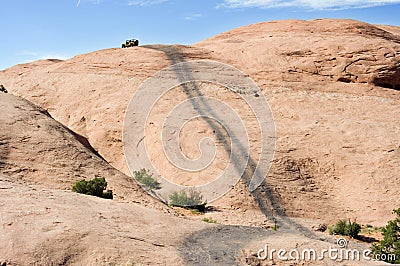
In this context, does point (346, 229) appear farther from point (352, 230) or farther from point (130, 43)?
point (130, 43)

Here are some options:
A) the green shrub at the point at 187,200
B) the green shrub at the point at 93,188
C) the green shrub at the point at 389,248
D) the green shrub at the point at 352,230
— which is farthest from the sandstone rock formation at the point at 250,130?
the green shrub at the point at 389,248

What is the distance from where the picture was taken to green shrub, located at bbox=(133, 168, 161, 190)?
42.8 feet

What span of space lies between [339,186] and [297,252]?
8.57m

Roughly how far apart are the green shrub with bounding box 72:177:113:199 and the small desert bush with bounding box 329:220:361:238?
5939 millimetres

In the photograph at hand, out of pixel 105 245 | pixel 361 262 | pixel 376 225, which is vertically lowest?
pixel 376 225

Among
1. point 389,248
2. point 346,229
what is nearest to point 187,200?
point 346,229

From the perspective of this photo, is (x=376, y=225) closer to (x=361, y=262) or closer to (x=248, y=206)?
(x=248, y=206)

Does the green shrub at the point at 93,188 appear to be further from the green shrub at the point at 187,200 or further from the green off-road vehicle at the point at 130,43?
the green off-road vehicle at the point at 130,43

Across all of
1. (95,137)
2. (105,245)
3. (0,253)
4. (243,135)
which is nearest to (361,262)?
(105,245)

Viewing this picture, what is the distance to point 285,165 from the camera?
1434cm

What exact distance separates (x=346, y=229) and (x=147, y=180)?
5.70 metres

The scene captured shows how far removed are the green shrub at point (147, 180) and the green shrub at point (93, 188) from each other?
3231 mm

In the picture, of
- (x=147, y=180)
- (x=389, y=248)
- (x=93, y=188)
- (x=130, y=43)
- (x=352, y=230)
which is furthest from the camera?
(x=130, y=43)

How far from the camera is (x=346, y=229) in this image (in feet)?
37.5
